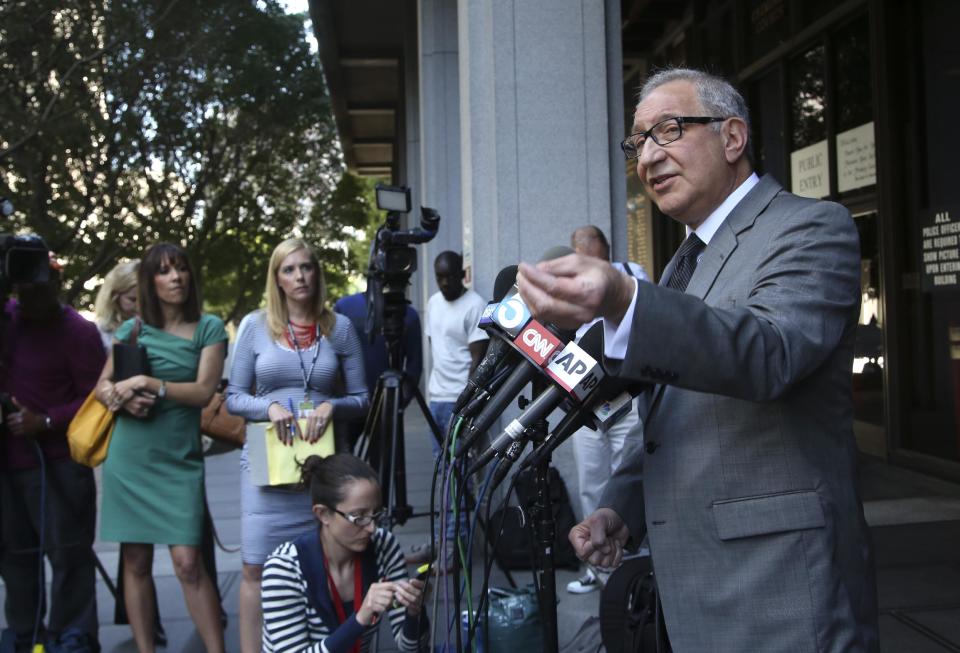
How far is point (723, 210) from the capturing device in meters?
2.21

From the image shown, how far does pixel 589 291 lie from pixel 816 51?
9821mm

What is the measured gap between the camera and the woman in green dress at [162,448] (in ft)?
15.4

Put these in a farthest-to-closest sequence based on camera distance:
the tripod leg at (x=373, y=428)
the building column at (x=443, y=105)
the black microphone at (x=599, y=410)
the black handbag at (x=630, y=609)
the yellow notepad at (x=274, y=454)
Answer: the building column at (x=443, y=105)
the tripod leg at (x=373, y=428)
the yellow notepad at (x=274, y=454)
the black handbag at (x=630, y=609)
the black microphone at (x=599, y=410)

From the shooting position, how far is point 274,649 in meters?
3.60

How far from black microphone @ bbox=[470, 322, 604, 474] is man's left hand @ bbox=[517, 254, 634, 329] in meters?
0.29

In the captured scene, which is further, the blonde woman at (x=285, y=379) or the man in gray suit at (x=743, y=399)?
the blonde woman at (x=285, y=379)

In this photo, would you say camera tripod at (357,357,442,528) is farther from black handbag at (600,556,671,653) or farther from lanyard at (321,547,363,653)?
black handbag at (600,556,671,653)

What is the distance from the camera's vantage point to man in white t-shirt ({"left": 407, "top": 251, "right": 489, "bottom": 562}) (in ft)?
24.9

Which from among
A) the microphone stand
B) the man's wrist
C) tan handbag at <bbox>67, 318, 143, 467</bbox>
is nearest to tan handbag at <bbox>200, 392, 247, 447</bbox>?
tan handbag at <bbox>67, 318, 143, 467</bbox>

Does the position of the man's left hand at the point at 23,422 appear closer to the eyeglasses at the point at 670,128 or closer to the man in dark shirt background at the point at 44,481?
the man in dark shirt background at the point at 44,481

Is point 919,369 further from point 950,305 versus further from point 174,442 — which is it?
point 174,442

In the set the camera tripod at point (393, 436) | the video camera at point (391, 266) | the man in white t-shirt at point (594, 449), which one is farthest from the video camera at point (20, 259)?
the man in white t-shirt at point (594, 449)

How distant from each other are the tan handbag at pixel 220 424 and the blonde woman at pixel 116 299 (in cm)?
131

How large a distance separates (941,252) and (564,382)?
717 centimetres
